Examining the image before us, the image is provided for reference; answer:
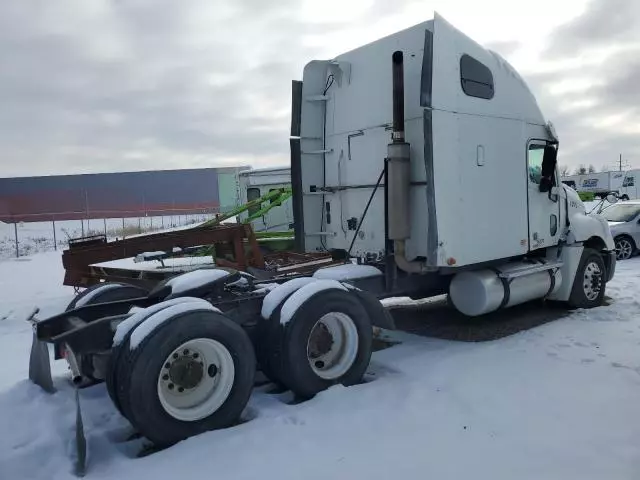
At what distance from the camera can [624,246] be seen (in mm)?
14828

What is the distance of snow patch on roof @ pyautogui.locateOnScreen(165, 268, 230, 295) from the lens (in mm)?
4871

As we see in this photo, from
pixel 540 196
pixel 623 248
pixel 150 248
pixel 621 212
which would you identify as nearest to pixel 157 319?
pixel 150 248

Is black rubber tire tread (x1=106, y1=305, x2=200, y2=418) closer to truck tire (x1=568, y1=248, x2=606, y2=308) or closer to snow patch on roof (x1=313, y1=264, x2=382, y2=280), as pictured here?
snow patch on roof (x1=313, y1=264, x2=382, y2=280)

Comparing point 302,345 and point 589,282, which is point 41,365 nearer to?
point 302,345

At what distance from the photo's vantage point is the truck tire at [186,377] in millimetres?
3793

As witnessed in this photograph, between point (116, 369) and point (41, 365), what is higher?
point (116, 369)

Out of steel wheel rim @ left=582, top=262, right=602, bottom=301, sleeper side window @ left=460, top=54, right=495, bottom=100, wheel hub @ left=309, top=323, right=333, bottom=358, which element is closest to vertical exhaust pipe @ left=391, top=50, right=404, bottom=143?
sleeper side window @ left=460, top=54, right=495, bottom=100

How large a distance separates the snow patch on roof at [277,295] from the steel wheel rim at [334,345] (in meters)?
0.40

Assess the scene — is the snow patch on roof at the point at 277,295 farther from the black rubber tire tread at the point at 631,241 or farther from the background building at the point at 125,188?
the background building at the point at 125,188

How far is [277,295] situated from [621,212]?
46.3ft

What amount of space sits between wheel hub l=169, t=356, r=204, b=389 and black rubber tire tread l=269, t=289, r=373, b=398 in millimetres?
762

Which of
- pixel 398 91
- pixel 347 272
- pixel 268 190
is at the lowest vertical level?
pixel 347 272

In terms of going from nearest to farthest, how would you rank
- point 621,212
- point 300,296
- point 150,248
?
1. point 300,296
2. point 150,248
3. point 621,212

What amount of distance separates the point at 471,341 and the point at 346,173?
2654mm
